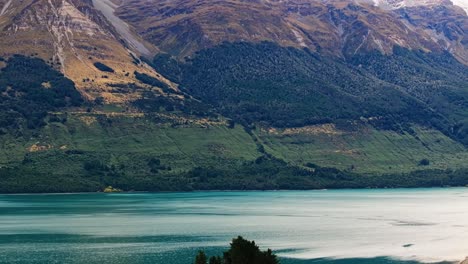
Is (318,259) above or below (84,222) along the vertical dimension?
below


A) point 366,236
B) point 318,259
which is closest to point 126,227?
point 366,236

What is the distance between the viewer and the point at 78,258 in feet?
422

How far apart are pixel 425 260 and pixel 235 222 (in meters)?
70.5

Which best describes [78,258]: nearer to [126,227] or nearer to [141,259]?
[141,259]

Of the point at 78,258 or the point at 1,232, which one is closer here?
the point at 78,258

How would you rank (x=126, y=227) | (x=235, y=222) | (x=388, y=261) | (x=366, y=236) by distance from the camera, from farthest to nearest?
(x=235, y=222) < (x=126, y=227) < (x=366, y=236) < (x=388, y=261)

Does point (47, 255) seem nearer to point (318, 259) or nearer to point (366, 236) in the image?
point (318, 259)

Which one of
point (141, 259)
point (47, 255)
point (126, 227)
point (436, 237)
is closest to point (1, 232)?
point (126, 227)

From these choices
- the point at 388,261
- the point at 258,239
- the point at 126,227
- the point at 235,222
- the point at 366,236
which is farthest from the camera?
the point at 235,222

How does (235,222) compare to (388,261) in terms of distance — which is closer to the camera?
(388,261)

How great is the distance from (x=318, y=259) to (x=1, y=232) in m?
70.9

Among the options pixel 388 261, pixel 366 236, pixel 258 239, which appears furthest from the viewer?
pixel 366 236

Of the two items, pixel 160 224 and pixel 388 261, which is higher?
pixel 160 224

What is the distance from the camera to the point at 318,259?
419ft
